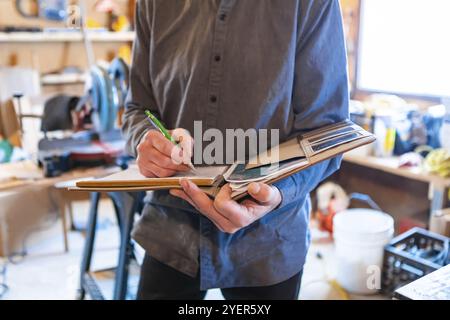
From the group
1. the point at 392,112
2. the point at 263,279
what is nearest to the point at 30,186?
the point at 263,279

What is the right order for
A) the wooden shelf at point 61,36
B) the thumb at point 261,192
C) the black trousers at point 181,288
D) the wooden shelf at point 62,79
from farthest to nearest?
the wooden shelf at point 62,79 < the wooden shelf at point 61,36 < the black trousers at point 181,288 < the thumb at point 261,192

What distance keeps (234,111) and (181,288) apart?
38cm

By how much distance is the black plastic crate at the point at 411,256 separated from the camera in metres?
1.78

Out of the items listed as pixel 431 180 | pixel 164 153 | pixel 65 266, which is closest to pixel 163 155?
pixel 164 153

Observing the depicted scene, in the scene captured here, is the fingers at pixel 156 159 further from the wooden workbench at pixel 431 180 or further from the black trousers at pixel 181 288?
the wooden workbench at pixel 431 180

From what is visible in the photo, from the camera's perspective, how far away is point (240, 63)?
2.77 feet

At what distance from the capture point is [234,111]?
2.82 feet

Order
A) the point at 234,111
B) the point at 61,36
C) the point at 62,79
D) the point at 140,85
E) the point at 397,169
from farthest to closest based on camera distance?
the point at 62,79
the point at 61,36
the point at 397,169
the point at 140,85
the point at 234,111

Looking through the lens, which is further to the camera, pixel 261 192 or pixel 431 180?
pixel 431 180

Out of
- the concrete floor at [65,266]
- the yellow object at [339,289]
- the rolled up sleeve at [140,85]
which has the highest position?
the rolled up sleeve at [140,85]

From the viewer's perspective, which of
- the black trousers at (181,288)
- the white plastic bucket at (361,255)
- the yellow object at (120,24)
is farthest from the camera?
→ the yellow object at (120,24)

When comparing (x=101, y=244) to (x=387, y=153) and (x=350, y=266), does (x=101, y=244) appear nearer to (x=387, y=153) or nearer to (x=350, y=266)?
(x=350, y=266)

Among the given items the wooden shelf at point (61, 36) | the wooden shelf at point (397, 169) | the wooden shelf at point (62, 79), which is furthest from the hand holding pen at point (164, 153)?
the wooden shelf at point (62, 79)

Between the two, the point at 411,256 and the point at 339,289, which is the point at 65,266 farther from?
the point at 411,256
